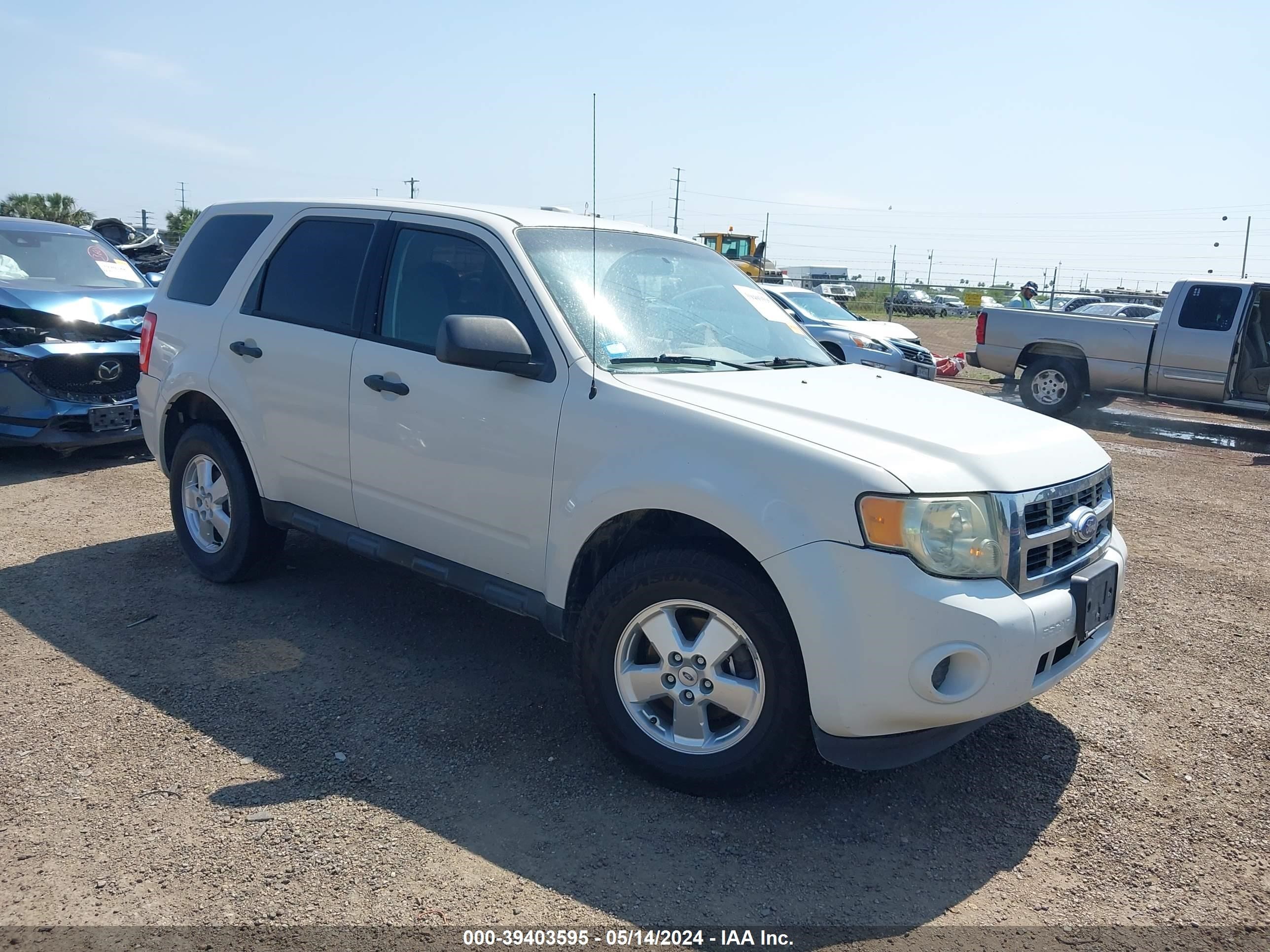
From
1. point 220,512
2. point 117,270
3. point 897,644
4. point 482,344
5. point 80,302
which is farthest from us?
point 117,270

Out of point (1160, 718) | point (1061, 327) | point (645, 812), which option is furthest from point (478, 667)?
point (1061, 327)

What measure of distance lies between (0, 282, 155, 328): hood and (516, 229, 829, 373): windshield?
17.2 ft

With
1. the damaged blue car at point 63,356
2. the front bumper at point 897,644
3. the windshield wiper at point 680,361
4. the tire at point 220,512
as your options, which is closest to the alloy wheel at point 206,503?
the tire at point 220,512

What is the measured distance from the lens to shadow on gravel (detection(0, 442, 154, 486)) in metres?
7.82

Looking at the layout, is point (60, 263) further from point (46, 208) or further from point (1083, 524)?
point (46, 208)

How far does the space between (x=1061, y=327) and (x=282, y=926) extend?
1350 cm

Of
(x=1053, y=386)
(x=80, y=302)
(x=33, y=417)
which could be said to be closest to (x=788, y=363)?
(x=33, y=417)

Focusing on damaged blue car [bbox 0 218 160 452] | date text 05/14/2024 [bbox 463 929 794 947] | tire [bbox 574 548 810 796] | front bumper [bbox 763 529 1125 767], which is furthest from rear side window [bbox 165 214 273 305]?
date text 05/14/2024 [bbox 463 929 794 947]

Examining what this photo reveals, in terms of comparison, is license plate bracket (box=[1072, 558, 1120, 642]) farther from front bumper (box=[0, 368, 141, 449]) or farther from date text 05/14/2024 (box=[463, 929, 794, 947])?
front bumper (box=[0, 368, 141, 449])

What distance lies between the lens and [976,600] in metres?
2.99

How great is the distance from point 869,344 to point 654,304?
11.1 m

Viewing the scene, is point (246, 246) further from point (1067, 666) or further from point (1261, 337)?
point (1261, 337)

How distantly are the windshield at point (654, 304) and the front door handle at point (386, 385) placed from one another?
0.76 meters

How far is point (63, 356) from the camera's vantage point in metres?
7.77
